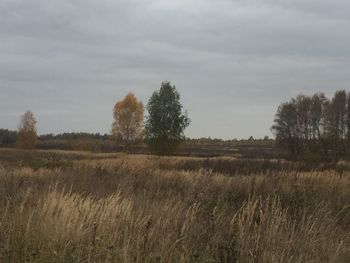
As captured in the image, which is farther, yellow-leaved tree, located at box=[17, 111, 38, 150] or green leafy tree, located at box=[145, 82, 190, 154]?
yellow-leaved tree, located at box=[17, 111, 38, 150]

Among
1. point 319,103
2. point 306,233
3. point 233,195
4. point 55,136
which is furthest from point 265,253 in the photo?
point 55,136

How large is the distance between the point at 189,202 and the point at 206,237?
8.50ft

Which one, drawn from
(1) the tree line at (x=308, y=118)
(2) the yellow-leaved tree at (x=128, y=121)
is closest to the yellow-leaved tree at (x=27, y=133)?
(2) the yellow-leaved tree at (x=128, y=121)

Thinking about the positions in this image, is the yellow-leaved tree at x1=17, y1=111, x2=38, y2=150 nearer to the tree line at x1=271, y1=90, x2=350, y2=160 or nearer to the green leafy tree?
the green leafy tree

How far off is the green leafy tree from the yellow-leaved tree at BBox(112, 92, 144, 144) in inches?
604

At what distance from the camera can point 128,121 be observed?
86.0 metres

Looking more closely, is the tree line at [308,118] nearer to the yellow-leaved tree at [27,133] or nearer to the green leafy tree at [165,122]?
the green leafy tree at [165,122]

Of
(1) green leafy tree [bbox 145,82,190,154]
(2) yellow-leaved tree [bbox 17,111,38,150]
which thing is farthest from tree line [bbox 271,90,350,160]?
(2) yellow-leaved tree [bbox 17,111,38,150]

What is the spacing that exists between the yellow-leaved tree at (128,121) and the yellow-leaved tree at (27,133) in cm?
1423

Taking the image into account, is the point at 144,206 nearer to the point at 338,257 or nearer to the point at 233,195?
the point at 338,257

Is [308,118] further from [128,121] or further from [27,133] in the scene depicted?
[27,133]

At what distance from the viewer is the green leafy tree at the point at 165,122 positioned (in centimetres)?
6831

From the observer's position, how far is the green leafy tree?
68312mm

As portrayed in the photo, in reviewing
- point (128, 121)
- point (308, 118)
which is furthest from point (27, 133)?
point (308, 118)
